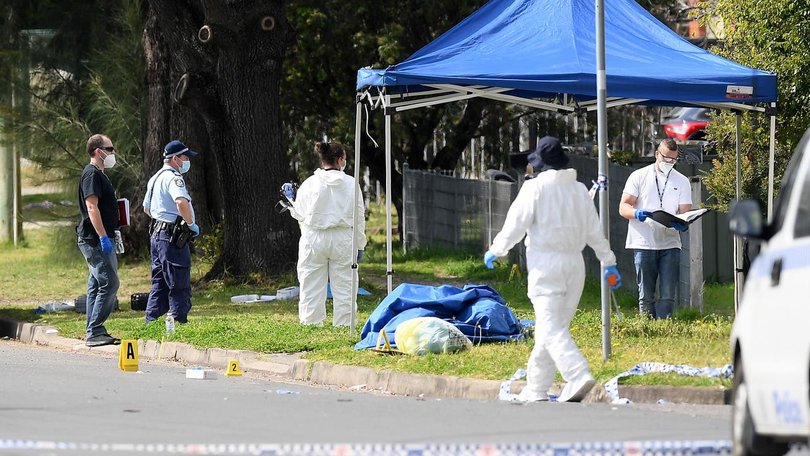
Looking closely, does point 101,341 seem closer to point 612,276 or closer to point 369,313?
point 369,313

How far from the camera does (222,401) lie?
32.3 ft

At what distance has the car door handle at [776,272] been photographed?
6.30m

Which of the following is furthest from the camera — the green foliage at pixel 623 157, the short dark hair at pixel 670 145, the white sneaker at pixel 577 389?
the green foliage at pixel 623 157

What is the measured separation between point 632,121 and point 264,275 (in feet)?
43.8

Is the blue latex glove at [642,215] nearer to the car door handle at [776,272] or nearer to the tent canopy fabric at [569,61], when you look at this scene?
the tent canopy fabric at [569,61]

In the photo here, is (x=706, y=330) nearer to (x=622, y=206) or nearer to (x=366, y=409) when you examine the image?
(x=622, y=206)

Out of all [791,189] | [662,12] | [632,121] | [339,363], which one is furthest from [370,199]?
[791,189]

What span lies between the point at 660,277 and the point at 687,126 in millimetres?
13144

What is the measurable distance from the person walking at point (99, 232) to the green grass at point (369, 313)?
0.43 metres

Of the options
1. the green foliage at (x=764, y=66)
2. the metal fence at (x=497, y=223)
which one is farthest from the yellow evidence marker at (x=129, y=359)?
the green foliage at (x=764, y=66)

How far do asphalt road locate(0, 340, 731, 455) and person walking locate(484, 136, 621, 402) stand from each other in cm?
28

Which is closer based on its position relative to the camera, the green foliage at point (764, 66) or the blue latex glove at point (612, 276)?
the blue latex glove at point (612, 276)

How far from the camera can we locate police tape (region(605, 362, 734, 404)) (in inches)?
386

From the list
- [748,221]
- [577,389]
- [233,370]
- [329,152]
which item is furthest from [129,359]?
[748,221]
